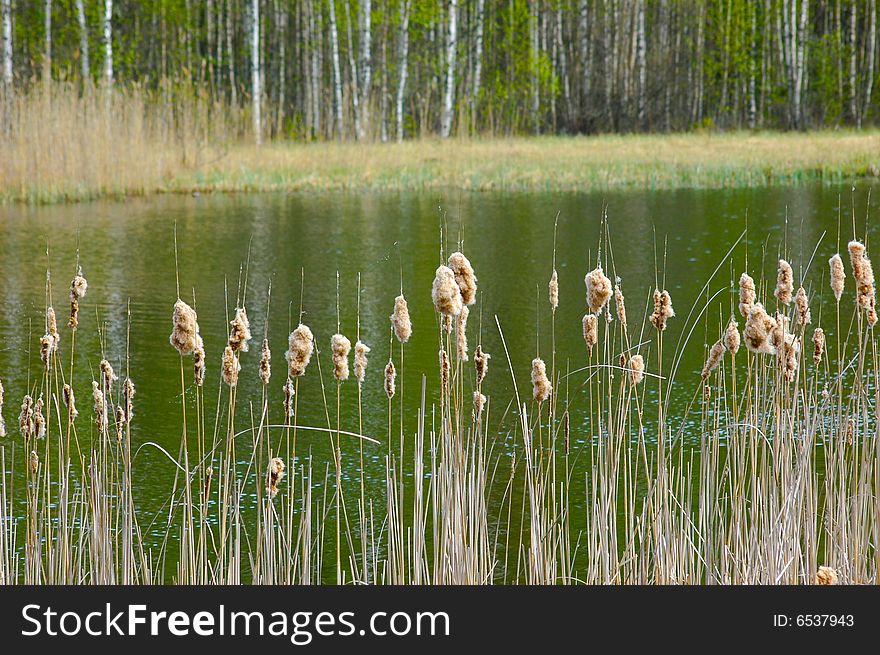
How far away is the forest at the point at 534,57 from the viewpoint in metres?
23.4

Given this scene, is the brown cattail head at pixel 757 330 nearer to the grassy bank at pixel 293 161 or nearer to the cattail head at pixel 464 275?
the cattail head at pixel 464 275

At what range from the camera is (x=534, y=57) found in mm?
24203

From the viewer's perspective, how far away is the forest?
2336 centimetres

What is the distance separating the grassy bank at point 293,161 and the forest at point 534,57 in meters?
5.29

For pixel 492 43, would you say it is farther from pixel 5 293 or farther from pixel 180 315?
pixel 180 315

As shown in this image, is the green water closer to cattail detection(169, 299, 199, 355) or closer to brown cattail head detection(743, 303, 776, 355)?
brown cattail head detection(743, 303, 776, 355)

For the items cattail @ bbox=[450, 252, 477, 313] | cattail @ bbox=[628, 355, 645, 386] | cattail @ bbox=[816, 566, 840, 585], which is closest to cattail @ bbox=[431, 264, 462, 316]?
cattail @ bbox=[450, 252, 477, 313]

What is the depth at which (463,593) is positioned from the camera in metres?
2.53

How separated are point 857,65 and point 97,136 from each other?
56.7 ft

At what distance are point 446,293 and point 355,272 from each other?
6177 mm

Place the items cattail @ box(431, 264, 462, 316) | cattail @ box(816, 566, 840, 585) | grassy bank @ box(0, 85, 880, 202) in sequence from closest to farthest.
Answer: cattail @ box(431, 264, 462, 316) < cattail @ box(816, 566, 840, 585) < grassy bank @ box(0, 85, 880, 202)

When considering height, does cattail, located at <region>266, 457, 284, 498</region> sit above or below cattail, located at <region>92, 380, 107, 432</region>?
below

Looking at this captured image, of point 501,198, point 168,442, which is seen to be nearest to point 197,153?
point 501,198

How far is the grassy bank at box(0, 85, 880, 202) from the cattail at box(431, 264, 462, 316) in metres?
10.1
